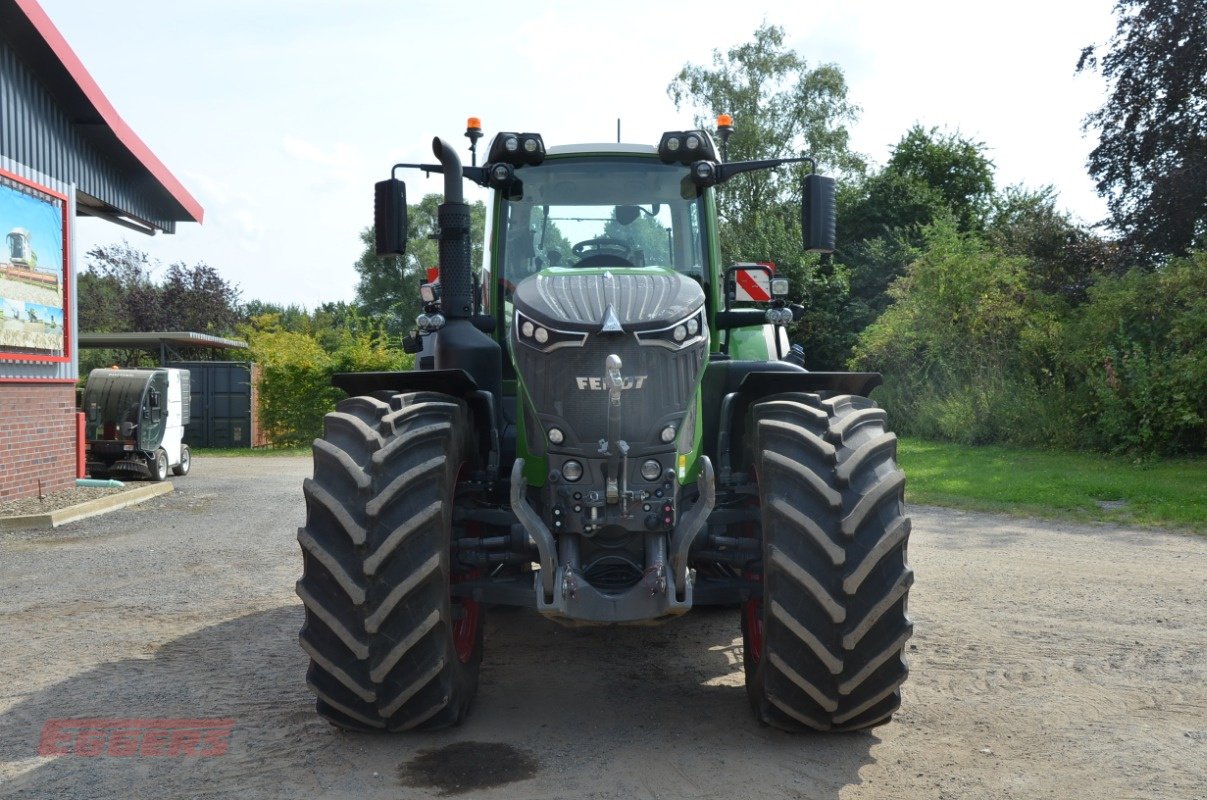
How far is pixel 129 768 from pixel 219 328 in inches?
1693

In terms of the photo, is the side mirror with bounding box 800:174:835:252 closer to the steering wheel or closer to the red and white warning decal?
the red and white warning decal

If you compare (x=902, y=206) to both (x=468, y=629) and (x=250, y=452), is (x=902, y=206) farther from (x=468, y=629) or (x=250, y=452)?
(x=468, y=629)

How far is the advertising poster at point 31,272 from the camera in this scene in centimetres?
1280

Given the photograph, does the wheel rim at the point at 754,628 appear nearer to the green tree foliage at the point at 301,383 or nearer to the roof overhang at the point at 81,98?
the roof overhang at the point at 81,98

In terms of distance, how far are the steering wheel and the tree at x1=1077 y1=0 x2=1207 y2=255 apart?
14.6 metres

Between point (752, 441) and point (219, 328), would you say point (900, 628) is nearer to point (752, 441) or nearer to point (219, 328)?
point (752, 441)

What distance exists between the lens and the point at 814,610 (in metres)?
4.26

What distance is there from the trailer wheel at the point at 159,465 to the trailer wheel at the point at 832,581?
15163 millimetres

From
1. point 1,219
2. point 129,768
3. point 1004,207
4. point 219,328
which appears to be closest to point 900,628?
point 129,768

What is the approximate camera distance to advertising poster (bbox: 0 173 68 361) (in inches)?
504

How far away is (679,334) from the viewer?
4.60 meters

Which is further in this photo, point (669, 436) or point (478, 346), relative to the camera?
point (478, 346)

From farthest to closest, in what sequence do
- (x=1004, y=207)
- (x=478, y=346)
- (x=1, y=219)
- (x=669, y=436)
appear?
(x=1004, y=207)
(x=1, y=219)
(x=478, y=346)
(x=669, y=436)

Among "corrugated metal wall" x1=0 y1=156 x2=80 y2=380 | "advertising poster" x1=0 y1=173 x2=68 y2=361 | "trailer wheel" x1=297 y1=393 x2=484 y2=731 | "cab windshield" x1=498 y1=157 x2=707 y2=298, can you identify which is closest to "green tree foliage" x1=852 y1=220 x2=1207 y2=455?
"cab windshield" x1=498 y1=157 x2=707 y2=298
